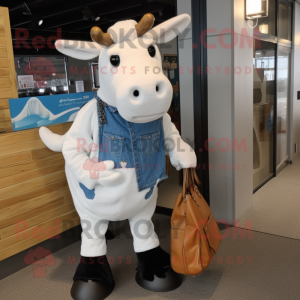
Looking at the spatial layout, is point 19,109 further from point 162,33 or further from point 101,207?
point 162,33

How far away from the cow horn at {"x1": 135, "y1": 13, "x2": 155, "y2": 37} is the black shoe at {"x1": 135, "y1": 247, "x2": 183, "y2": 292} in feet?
4.48

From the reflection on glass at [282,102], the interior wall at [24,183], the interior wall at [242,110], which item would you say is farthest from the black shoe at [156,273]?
the reflection on glass at [282,102]

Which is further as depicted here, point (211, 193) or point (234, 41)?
point (211, 193)

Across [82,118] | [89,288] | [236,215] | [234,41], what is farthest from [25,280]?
[234,41]

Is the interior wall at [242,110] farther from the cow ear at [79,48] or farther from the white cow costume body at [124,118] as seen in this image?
the cow ear at [79,48]

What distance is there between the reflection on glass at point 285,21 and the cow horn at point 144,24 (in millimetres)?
2735

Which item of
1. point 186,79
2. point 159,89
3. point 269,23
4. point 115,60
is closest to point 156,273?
point 159,89

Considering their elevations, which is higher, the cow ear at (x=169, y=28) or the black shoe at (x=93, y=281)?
the cow ear at (x=169, y=28)

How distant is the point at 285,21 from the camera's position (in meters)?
4.25

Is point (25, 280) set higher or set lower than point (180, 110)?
lower

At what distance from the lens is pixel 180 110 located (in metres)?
3.02

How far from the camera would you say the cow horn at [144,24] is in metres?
1.81

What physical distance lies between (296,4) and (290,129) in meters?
1.66

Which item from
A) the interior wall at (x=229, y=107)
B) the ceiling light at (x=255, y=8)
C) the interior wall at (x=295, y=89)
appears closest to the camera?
the interior wall at (x=229, y=107)
